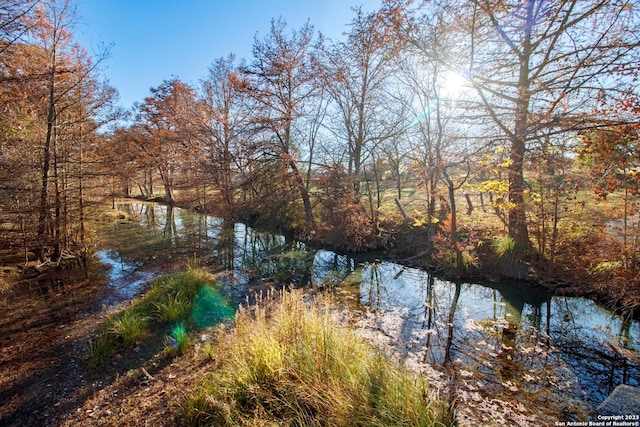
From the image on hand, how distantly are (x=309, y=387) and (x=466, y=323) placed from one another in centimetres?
458

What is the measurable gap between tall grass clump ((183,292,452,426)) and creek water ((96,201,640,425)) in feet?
4.65

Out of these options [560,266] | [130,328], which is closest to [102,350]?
[130,328]

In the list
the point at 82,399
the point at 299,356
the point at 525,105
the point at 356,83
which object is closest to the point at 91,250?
the point at 82,399

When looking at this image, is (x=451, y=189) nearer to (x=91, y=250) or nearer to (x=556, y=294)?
(x=556, y=294)

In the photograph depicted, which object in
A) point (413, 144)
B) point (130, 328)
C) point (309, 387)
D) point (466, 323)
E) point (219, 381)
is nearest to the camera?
point (309, 387)

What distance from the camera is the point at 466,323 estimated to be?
A: 6.16m

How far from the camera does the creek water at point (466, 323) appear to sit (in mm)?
4121

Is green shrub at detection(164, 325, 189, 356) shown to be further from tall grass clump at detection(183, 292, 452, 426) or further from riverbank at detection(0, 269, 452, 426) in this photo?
tall grass clump at detection(183, 292, 452, 426)

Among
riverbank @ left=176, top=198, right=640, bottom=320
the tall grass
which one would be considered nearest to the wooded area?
riverbank @ left=176, top=198, right=640, bottom=320

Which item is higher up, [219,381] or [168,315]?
[219,381]

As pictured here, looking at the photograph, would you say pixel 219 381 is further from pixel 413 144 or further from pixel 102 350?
pixel 413 144

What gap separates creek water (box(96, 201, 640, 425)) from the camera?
4121 millimetres

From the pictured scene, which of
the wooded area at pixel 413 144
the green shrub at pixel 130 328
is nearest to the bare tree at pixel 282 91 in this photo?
the wooded area at pixel 413 144

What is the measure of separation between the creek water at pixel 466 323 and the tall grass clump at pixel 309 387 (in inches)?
55.8
